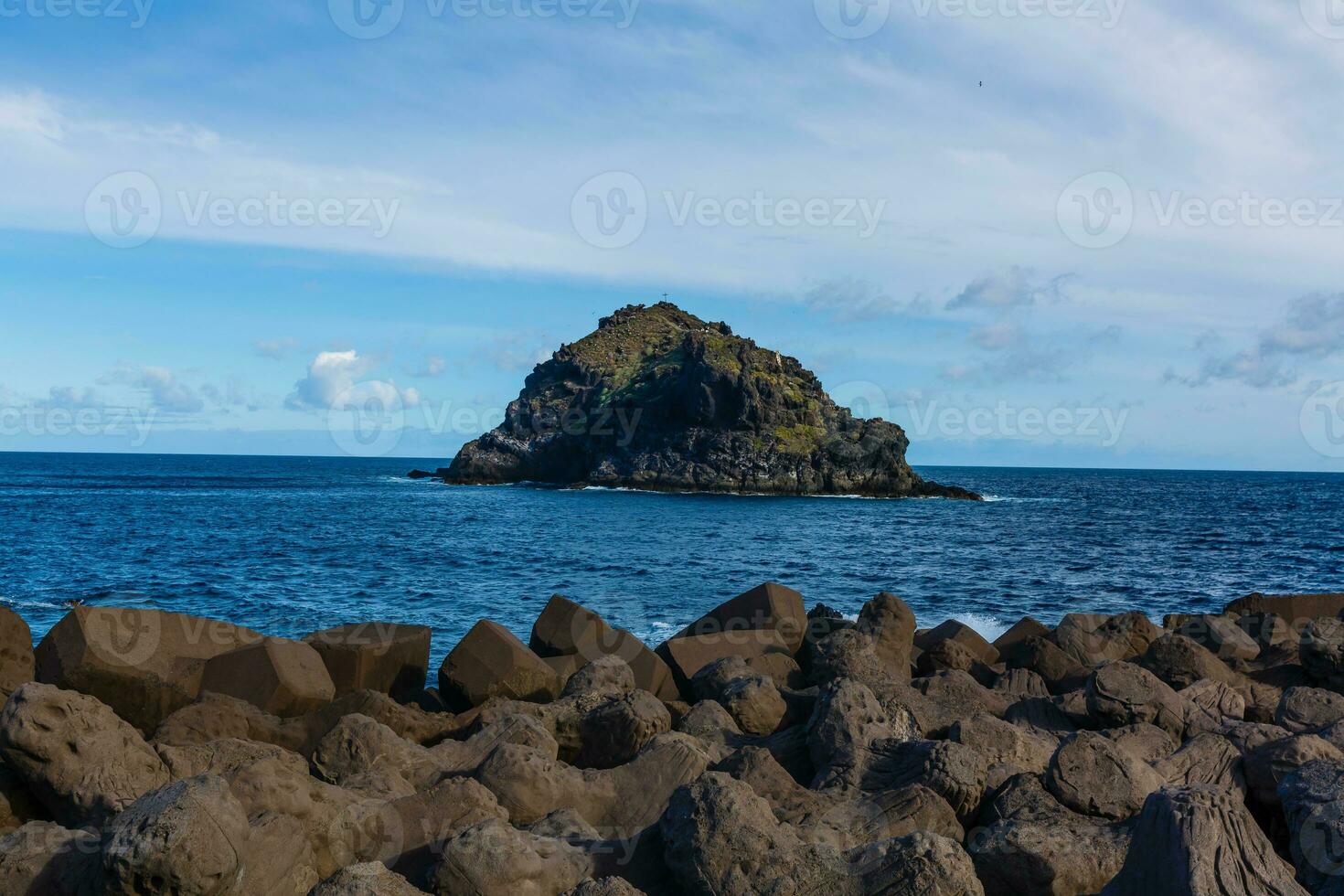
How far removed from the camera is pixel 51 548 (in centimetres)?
3238

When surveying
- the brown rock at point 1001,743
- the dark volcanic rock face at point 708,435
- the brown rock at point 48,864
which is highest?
the dark volcanic rock face at point 708,435

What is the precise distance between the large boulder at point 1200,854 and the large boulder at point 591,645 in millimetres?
5833

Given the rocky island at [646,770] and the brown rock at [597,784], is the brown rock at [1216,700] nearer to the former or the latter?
the rocky island at [646,770]

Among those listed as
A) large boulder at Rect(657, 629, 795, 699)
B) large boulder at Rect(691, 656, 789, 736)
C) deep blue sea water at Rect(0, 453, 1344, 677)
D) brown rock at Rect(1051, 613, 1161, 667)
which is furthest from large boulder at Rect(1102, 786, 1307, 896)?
deep blue sea water at Rect(0, 453, 1344, 677)

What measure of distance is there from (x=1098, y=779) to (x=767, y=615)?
21.6ft

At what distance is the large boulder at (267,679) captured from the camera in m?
8.74

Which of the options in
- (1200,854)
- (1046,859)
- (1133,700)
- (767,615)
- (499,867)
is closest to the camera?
(1200,854)

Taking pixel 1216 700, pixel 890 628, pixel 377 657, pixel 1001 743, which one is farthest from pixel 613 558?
pixel 1001 743

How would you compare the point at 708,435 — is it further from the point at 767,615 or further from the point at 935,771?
the point at 935,771

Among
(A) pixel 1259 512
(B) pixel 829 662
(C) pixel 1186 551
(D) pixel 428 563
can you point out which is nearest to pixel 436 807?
(B) pixel 829 662

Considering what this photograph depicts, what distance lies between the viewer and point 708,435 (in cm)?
7638

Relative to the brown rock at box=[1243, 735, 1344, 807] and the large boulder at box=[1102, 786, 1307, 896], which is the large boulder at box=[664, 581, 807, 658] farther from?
the large boulder at box=[1102, 786, 1307, 896]

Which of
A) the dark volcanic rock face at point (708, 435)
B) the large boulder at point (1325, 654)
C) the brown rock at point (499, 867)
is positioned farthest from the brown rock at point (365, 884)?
the dark volcanic rock face at point (708, 435)

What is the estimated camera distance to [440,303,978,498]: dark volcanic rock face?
7531cm
